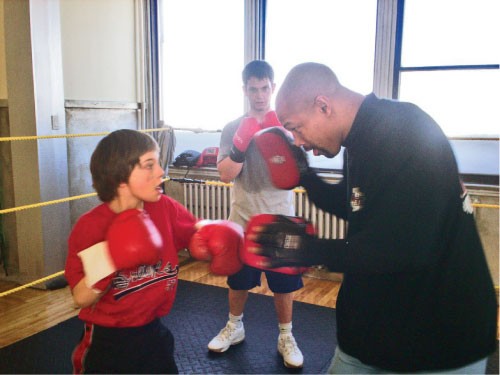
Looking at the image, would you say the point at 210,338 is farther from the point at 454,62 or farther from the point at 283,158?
the point at 454,62

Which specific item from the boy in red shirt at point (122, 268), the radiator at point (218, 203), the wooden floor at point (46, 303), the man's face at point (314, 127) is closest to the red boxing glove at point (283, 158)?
the man's face at point (314, 127)

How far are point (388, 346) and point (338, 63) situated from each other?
2.76 meters

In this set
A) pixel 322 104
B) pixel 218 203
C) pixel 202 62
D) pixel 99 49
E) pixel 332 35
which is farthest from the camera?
pixel 202 62

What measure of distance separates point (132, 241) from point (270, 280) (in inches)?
44.5

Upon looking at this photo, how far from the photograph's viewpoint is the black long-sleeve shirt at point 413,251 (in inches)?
36.9

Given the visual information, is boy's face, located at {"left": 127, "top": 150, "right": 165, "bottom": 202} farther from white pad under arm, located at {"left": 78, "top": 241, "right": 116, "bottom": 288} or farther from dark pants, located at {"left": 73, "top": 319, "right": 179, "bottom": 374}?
dark pants, located at {"left": 73, "top": 319, "right": 179, "bottom": 374}

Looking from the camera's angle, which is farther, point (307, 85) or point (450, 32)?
point (450, 32)

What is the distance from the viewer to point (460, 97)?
10.4ft

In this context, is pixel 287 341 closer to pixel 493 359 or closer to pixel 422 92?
pixel 493 359

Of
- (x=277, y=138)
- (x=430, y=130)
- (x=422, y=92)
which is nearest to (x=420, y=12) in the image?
(x=422, y=92)

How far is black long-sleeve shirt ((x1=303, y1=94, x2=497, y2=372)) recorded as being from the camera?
94 centimetres

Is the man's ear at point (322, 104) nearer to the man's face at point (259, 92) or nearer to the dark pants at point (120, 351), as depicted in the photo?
the dark pants at point (120, 351)

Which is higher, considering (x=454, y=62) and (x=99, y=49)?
(x=99, y=49)

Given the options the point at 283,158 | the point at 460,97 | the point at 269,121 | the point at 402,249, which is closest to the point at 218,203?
the point at 269,121
